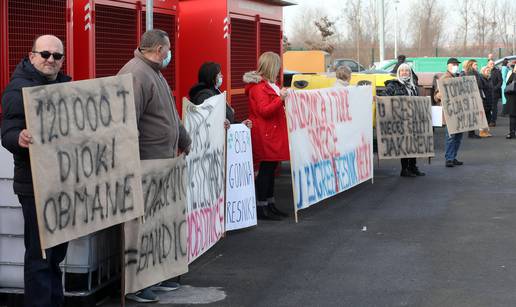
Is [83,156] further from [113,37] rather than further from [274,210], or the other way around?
[274,210]

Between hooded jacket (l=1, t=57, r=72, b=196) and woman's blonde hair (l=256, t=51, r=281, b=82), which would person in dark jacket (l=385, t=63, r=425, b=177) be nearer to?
woman's blonde hair (l=256, t=51, r=281, b=82)

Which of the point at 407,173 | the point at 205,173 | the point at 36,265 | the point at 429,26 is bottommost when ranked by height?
the point at 36,265

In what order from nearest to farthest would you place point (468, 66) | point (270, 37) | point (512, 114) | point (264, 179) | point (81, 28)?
point (81, 28) < point (264, 179) < point (270, 37) < point (468, 66) < point (512, 114)

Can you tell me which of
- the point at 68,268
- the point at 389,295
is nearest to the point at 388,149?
the point at 389,295

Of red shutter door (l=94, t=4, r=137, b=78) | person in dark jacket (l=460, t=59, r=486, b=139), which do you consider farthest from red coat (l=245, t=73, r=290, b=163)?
person in dark jacket (l=460, t=59, r=486, b=139)

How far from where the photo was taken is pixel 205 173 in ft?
27.7

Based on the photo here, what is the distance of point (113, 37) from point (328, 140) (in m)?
3.09

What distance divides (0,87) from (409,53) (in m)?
77.2

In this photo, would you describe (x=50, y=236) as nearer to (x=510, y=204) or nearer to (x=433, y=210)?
(x=433, y=210)

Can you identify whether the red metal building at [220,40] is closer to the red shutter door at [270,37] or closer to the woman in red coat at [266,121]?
the red shutter door at [270,37]

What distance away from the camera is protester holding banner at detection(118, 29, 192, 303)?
23.1 feet

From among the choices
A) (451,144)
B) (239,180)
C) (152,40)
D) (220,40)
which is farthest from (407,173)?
(152,40)

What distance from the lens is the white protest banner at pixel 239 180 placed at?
998cm

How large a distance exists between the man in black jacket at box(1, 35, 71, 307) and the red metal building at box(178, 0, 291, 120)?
6.87 meters
